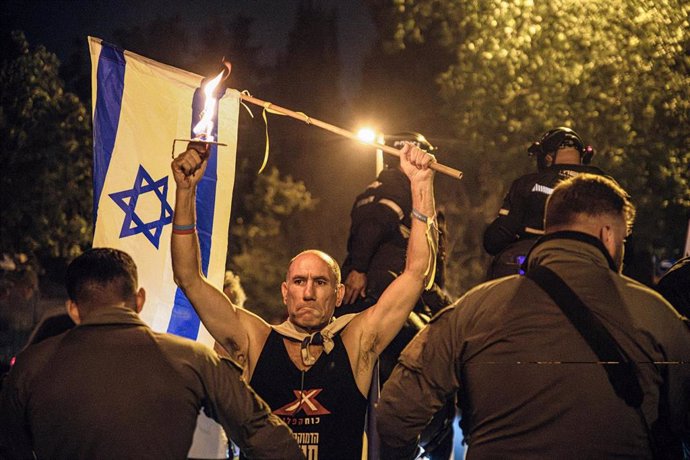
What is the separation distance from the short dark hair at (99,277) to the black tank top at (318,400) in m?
1.13

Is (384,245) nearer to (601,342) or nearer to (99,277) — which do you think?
(99,277)

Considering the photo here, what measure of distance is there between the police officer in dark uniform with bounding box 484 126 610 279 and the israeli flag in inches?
73.0

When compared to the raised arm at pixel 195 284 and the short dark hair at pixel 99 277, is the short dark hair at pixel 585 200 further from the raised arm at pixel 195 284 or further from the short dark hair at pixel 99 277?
the raised arm at pixel 195 284

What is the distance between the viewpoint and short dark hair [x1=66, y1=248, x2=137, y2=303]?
14.1ft

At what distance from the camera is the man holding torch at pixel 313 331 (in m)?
5.15

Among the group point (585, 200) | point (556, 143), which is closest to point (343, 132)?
point (556, 143)

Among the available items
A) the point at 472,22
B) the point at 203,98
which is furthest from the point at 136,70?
the point at 472,22

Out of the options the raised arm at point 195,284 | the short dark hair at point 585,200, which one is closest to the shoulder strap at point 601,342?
the short dark hair at point 585,200

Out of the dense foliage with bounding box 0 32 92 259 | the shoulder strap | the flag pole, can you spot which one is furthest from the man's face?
the dense foliage with bounding box 0 32 92 259

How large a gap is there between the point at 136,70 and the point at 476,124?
9429 mm

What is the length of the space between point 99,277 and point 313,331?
1.51m

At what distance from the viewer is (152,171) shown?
638 centimetres

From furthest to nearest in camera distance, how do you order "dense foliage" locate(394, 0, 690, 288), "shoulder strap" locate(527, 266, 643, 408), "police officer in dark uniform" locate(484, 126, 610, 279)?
1. "dense foliage" locate(394, 0, 690, 288)
2. "police officer in dark uniform" locate(484, 126, 610, 279)
3. "shoulder strap" locate(527, 266, 643, 408)

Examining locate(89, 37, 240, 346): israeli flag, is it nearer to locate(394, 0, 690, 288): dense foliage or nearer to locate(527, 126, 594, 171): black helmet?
locate(527, 126, 594, 171): black helmet
